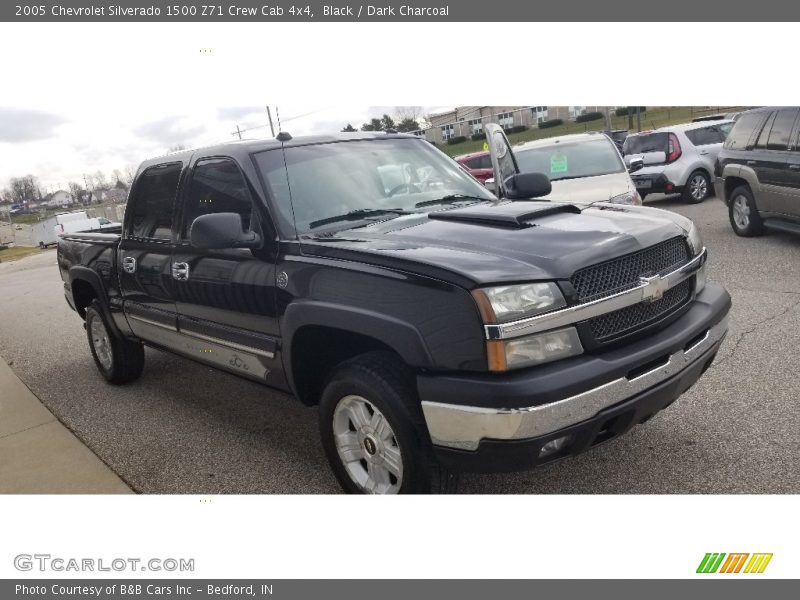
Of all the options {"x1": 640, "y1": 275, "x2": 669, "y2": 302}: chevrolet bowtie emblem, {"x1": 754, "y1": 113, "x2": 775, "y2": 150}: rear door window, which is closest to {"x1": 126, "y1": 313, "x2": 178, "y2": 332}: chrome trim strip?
{"x1": 640, "y1": 275, "x2": 669, "y2": 302}: chevrolet bowtie emblem

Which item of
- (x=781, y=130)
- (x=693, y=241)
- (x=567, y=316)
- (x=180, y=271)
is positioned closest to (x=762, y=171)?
(x=781, y=130)

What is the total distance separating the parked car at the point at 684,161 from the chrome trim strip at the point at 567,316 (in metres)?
10.5

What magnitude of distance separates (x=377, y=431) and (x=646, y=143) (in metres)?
12.1

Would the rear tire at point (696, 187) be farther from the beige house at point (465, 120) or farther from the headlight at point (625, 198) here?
the beige house at point (465, 120)

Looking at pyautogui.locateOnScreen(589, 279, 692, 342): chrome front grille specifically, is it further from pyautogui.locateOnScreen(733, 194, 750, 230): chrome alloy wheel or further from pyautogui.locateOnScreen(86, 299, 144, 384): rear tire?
pyautogui.locateOnScreen(733, 194, 750, 230): chrome alloy wheel

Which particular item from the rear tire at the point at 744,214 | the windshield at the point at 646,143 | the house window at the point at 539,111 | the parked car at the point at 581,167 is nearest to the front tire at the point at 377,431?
the house window at the point at 539,111

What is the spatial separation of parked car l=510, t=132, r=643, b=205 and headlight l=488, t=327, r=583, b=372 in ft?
18.5

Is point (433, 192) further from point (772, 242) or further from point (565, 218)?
point (772, 242)

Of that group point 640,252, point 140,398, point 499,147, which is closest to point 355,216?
point 640,252

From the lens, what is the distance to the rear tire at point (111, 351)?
5.60m

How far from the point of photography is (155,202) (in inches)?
183

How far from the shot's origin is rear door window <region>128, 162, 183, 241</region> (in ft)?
14.6

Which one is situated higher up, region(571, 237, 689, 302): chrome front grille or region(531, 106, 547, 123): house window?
region(531, 106, 547, 123): house window

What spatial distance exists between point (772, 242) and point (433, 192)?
6.30 meters
